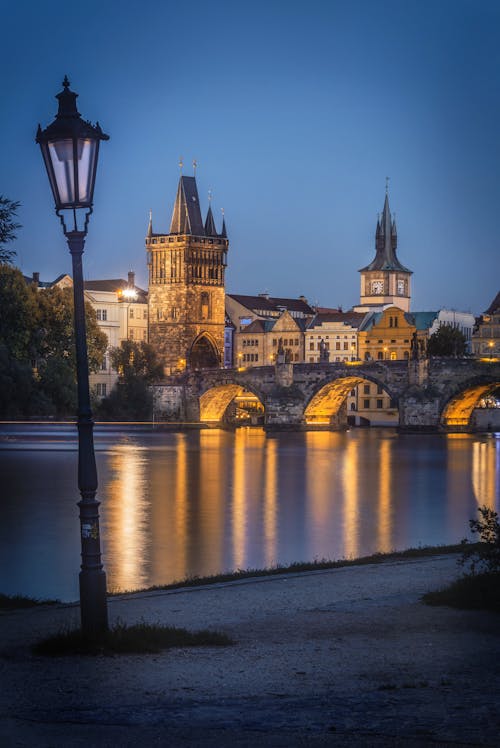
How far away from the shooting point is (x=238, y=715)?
6254mm

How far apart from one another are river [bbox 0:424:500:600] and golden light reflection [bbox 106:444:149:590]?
0.05 metres

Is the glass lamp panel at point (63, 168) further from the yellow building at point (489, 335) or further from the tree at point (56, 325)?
the yellow building at point (489, 335)

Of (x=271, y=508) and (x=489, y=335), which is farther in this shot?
(x=489, y=335)

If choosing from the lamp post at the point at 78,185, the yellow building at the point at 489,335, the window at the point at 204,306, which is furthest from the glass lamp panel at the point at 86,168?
the yellow building at the point at 489,335

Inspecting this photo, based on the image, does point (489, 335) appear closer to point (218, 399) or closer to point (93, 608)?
point (218, 399)

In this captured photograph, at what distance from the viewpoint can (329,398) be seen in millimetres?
92438

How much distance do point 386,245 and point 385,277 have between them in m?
4.76

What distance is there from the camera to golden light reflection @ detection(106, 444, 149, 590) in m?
19.4

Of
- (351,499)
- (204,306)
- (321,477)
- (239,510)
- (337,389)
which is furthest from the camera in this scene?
(204,306)

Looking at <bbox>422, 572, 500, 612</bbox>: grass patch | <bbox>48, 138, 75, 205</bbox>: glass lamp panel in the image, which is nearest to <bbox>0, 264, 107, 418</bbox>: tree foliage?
<bbox>422, 572, 500, 612</bbox>: grass patch

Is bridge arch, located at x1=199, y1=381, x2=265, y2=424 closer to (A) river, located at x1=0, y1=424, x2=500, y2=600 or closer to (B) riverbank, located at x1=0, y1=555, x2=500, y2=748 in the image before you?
(A) river, located at x1=0, y1=424, x2=500, y2=600

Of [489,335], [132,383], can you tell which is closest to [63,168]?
[132,383]

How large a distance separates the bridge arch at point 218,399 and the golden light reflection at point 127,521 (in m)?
39.1

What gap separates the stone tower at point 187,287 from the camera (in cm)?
10044
